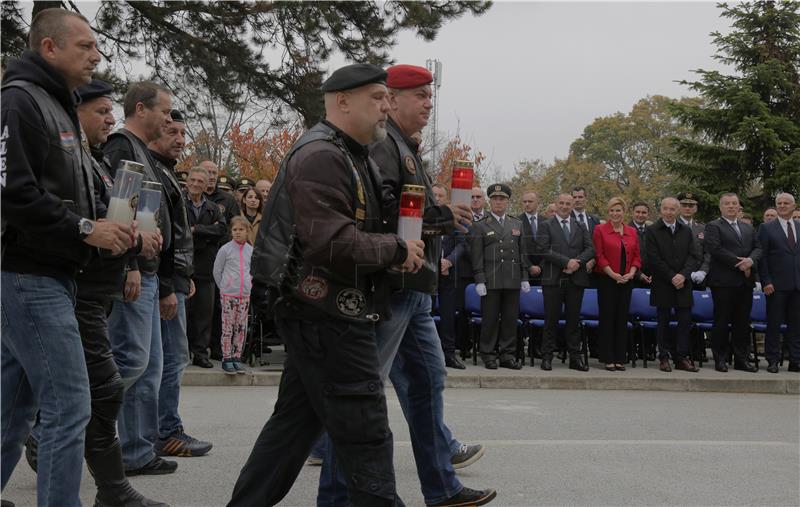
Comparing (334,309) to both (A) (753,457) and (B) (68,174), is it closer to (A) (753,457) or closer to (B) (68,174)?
(B) (68,174)

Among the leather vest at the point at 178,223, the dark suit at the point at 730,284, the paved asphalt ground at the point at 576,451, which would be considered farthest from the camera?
the dark suit at the point at 730,284

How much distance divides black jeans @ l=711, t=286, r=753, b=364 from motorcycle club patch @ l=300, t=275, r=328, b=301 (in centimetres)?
1057

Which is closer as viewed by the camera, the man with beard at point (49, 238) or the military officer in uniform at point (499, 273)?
the man with beard at point (49, 238)

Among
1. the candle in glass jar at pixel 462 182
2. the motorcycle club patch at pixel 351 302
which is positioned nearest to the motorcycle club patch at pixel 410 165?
the candle in glass jar at pixel 462 182

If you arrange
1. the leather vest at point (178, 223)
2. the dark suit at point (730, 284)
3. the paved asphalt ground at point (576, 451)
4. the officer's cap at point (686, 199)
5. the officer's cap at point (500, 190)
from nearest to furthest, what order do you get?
the paved asphalt ground at point (576, 451), the leather vest at point (178, 223), the officer's cap at point (500, 190), the dark suit at point (730, 284), the officer's cap at point (686, 199)

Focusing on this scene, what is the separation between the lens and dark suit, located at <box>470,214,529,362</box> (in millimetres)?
12508

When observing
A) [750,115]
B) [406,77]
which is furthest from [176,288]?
[750,115]

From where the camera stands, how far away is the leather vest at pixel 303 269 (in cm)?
364

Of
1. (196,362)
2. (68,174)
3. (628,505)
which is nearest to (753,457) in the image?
(628,505)

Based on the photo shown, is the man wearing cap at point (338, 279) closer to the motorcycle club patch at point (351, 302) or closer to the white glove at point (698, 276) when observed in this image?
the motorcycle club patch at point (351, 302)

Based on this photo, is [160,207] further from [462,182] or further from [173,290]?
[462,182]

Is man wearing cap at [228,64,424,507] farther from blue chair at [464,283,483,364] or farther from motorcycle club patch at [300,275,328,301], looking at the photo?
blue chair at [464,283,483,364]

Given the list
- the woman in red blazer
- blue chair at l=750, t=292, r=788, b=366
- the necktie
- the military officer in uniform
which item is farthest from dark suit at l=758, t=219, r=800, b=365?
the military officer in uniform

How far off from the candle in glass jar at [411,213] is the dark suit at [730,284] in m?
9.95
